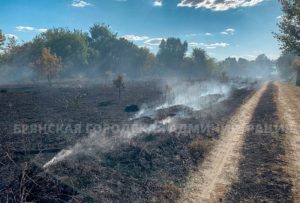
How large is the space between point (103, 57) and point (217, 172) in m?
108

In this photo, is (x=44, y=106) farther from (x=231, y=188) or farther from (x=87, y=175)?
(x=231, y=188)

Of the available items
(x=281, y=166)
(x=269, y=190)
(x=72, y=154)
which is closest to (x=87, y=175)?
(x=72, y=154)

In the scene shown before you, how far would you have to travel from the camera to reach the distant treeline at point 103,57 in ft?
289

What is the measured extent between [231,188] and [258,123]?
38.8ft

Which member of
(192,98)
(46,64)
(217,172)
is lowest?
(217,172)

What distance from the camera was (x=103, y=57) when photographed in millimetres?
114062

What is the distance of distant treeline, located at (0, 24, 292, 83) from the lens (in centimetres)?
8806

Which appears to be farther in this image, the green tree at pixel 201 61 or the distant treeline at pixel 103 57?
the green tree at pixel 201 61

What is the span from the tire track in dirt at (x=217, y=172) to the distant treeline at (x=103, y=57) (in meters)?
69.3

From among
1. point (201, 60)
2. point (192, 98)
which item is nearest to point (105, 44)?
point (201, 60)

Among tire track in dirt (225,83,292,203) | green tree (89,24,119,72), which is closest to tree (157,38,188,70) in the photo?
green tree (89,24,119,72)

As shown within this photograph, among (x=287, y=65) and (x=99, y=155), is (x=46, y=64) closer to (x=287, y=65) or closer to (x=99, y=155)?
(x=99, y=155)

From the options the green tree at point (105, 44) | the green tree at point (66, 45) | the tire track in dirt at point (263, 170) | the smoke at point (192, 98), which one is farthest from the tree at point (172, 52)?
the tire track in dirt at point (263, 170)

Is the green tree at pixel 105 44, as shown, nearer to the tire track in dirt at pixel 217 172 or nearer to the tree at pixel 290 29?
the tree at pixel 290 29
